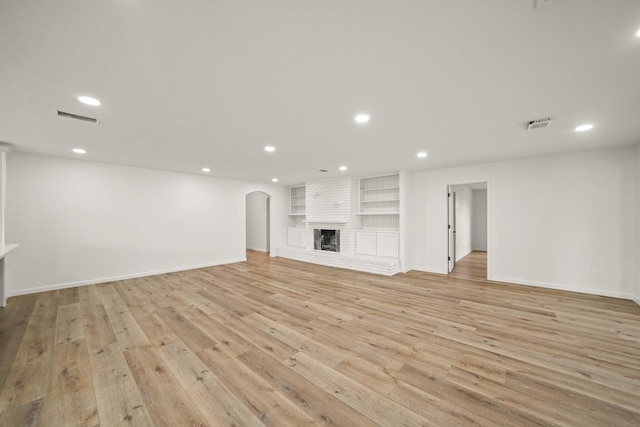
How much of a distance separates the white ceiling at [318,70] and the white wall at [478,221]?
22.5 feet

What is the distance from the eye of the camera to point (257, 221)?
10.3 meters

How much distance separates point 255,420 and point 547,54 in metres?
3.20

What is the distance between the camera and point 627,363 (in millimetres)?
2230

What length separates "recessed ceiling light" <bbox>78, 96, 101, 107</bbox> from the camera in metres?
2.32

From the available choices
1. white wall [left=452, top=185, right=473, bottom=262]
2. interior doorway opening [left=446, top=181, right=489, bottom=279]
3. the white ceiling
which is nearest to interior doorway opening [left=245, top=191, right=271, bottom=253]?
the white ceiling


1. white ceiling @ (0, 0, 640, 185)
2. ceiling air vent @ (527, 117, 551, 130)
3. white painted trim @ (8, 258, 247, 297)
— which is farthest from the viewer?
white painted trim @ (8, 258, 247, 297)

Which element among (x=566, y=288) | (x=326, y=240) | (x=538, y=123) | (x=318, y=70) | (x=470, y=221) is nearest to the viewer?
(x=318, y=70)

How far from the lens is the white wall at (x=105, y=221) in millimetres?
4355

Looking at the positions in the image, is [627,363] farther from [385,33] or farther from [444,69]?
[385,33]

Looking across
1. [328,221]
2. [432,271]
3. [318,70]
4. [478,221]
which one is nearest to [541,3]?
[318,70]

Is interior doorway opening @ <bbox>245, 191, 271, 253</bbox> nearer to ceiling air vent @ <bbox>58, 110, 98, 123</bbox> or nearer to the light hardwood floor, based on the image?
the light hardwood floor

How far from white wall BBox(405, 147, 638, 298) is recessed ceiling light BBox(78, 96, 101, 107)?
6.31 m

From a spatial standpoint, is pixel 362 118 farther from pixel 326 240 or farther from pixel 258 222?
pixel 258 222

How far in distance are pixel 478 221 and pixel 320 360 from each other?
33.8 ft
